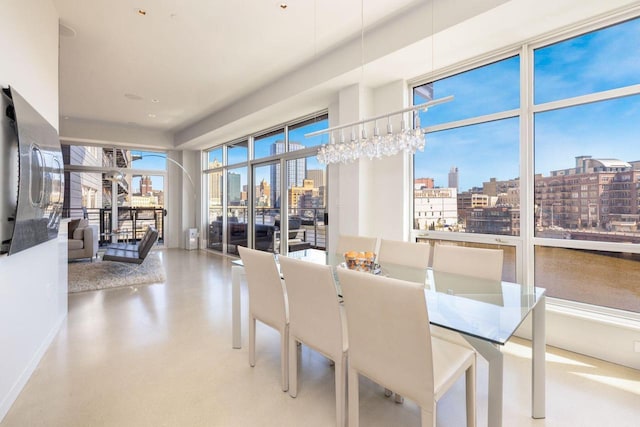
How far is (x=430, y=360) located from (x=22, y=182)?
2534mm

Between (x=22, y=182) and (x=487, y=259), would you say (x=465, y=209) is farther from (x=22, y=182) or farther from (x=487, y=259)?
(x=22, y=182)

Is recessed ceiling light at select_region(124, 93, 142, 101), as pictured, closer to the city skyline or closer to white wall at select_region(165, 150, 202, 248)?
white wall at select_region(165, 150, 202, 248)

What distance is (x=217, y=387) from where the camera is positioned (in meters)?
2.16

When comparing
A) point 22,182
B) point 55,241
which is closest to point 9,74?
point 22,182

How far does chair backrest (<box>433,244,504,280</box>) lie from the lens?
7.85ft

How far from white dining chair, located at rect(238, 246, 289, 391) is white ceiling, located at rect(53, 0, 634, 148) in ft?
7.94

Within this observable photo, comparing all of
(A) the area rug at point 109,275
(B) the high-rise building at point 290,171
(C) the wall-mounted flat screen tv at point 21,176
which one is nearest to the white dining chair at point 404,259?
(C) the wall-mounted flat screen tv at point 21,176

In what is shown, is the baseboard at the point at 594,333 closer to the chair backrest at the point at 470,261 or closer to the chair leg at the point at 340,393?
the chair backrest at the point at 470,261

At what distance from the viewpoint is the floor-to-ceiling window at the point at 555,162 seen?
2.54 m

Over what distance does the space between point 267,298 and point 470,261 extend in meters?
1.64

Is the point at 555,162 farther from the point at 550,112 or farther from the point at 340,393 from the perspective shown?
the point at 340,393

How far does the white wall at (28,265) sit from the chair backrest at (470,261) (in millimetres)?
3063

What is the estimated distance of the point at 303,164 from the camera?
5.54 meters

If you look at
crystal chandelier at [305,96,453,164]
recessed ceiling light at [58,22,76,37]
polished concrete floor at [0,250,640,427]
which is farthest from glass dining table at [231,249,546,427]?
recessed ceiling light at [58,22,76,37]
